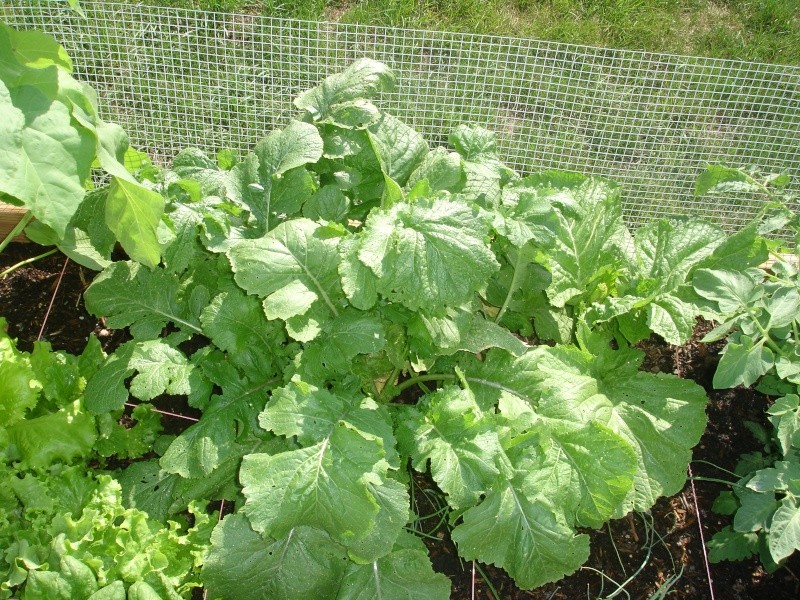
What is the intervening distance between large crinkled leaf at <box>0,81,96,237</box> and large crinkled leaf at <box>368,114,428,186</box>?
1.05 metres

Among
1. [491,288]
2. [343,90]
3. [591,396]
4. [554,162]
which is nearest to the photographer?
[591,396]

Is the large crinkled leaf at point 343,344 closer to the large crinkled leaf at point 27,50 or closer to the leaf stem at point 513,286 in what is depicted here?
the leaf stem at point 513,286

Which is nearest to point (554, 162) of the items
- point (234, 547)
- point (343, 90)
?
point (343, 90)

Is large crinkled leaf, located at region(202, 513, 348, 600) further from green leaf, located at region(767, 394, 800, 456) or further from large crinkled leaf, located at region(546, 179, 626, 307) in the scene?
green leaf, located at region(767, 394, 800, 456)

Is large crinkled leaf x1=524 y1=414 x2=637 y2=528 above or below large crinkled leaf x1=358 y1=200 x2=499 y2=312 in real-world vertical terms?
below

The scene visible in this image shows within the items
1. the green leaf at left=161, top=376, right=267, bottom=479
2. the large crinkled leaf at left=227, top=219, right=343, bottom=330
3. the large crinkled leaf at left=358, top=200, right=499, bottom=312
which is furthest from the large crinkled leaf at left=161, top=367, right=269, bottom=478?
the large crinkled leaf at left=358, top=200, right=499, bottom=312

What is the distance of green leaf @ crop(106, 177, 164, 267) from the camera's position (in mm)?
1295

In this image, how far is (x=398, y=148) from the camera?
Answer: 210 centimetres

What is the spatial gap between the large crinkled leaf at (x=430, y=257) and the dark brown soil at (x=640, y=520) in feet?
2.44

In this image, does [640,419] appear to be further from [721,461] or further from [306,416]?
[306,416]

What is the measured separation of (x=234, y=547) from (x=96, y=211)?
0.92 metres

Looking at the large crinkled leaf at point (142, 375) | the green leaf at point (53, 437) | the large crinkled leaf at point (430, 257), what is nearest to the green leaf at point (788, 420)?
the large crinkled leaf at point (430, 257)

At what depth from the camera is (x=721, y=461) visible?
232 centimetres

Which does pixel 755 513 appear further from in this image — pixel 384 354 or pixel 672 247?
pixel 384 354
